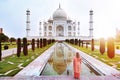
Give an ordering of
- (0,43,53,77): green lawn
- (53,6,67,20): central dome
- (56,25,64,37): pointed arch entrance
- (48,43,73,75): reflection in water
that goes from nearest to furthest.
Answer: (0,43,53,77): green lawn → (48,43,73,75): reflection in water → (53,6,67,20): central dome → (56,25,64,37): pointed arch entrance

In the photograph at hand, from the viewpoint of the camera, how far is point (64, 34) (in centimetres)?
4706

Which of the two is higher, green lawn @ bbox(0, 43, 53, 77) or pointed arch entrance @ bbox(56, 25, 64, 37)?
pointed arch entrance @ bbox(56, 25, 64, 37)

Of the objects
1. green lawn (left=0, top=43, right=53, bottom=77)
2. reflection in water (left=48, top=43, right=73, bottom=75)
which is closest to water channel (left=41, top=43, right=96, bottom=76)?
reflection in water (left=48, top=43, right=73, bottom=75)

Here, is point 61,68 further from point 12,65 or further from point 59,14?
point 59,14

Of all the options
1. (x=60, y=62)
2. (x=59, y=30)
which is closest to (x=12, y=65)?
(x=60, y=62)

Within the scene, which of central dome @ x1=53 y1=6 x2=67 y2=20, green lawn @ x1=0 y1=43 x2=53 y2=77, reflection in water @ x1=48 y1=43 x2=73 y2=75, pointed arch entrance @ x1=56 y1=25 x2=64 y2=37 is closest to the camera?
green lawn @ x1=0 y1=43 x2=53 y2=77

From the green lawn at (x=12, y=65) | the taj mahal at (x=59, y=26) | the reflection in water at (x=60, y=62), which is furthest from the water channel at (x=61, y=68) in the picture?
the taj mahal at (x=59, y=26)

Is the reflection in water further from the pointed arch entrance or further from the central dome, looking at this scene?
the pointed arch entrance

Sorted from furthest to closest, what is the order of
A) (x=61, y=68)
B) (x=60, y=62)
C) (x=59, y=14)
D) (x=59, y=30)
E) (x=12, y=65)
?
(x=59, y=30), (x=59, y=14), (x=60, y=62), (x=12, y=65), (x=61, y=68)

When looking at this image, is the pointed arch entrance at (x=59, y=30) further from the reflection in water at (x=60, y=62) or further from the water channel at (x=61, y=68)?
the water channel at (x=61, y=68)

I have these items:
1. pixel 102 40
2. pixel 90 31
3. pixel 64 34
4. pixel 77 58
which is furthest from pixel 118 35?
pixel 77 58

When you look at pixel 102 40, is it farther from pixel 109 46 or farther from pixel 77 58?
pixel 77 58

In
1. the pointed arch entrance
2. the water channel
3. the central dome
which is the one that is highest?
the central dome

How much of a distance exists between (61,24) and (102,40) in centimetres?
3408
